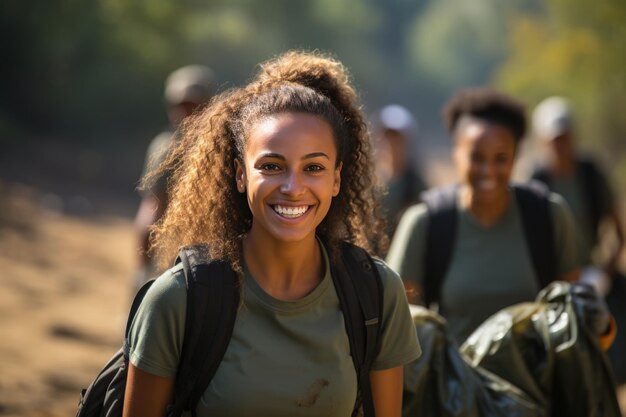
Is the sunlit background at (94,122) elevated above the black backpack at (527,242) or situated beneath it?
elevated above

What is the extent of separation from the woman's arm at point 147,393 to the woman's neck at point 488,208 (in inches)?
89.7

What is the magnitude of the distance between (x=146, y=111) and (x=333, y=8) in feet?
71.9

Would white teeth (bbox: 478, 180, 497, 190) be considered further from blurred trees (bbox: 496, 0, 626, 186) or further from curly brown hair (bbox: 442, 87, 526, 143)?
blurred trees (bbox: 496, 0, 626, 186)

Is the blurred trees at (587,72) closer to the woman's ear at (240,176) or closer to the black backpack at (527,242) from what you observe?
the black backpack at (527,242)

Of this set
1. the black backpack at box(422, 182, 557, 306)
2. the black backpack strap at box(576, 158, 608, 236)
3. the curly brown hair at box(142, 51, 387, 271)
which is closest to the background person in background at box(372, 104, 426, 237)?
the black backpack strap at box(576, 158, 608, 236)

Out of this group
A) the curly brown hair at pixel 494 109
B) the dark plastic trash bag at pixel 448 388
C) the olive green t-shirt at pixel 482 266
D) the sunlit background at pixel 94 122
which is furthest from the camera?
the sunlit background at pixel 94 122

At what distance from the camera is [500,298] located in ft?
14.6

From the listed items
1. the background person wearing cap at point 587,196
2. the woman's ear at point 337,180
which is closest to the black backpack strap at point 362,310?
the woman's ear at point 337,180

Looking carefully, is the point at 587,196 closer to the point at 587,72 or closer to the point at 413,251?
the point at 413,251

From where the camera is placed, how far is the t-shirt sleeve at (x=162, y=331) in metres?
2.75

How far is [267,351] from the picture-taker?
2.82 metres

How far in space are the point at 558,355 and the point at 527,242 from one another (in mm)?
816

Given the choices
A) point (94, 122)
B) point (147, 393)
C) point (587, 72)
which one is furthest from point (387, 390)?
point (94, 122)

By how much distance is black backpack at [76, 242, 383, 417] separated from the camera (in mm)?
2768
